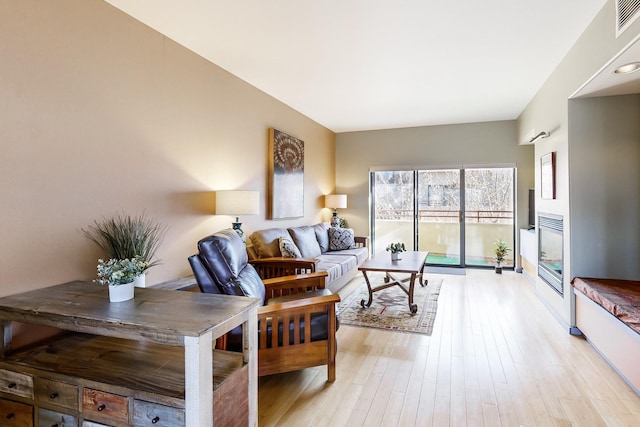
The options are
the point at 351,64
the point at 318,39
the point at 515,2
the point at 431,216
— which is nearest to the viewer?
the point at 515,2

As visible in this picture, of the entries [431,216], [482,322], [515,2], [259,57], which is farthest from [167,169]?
[431,216]

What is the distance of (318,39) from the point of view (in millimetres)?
2891

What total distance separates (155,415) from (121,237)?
1.29m

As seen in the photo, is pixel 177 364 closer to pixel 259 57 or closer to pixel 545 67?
pixel 259 57

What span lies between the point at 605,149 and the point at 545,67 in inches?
44.7

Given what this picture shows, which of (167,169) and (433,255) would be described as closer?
(167,169)

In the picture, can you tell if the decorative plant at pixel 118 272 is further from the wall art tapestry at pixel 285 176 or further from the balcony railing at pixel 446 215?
the balcony railing at pixel 446 215

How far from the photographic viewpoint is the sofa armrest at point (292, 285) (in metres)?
2.98

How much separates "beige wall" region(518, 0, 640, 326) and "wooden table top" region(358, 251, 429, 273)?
145cm

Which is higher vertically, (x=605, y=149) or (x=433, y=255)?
(x=605, y=149)

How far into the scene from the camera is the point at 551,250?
391 cm

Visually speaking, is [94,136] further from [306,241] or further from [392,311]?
[392,311]

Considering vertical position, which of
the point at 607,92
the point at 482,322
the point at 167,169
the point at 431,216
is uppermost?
the point at 607,92

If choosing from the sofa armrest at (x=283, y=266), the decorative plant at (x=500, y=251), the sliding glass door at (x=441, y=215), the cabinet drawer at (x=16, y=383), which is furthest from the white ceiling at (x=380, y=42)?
the decorative plant at (x=500, y=251)
